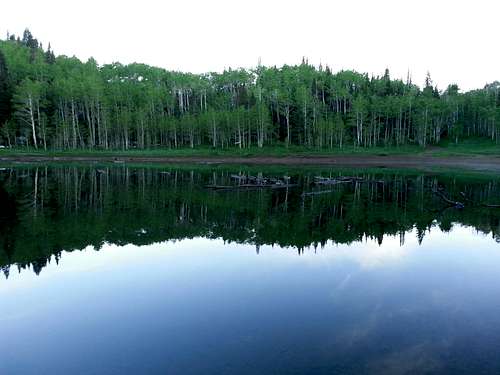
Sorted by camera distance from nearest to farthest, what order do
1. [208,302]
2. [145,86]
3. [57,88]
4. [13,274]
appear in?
[208,302] < [13,274] < [57,88] < [145,86]

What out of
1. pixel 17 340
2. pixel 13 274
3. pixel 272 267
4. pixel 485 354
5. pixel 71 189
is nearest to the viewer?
pixel 485 354

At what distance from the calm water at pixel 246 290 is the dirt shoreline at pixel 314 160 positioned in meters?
55.0

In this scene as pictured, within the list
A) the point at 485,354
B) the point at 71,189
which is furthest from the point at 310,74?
the point at 485,354

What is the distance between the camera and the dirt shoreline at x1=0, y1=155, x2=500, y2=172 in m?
86.6

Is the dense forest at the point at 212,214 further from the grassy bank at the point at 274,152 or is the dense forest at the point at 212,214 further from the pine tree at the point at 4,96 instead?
the pine tree at the point at 4,96

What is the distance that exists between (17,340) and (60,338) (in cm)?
132

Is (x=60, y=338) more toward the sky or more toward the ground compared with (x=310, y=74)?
more toward the ground

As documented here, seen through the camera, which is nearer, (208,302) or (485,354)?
(485,354)

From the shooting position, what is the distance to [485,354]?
12078 mm

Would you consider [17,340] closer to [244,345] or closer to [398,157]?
[244,345]

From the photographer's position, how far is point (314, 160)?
93000 millimetres

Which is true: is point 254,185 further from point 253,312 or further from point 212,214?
point 253,312

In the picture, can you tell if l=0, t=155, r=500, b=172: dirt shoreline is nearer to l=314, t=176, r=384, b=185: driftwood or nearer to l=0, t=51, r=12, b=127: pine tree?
l=314, t=176, r=384, b=185: driftwood

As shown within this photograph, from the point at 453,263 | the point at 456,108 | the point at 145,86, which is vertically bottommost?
the point at 453,263
